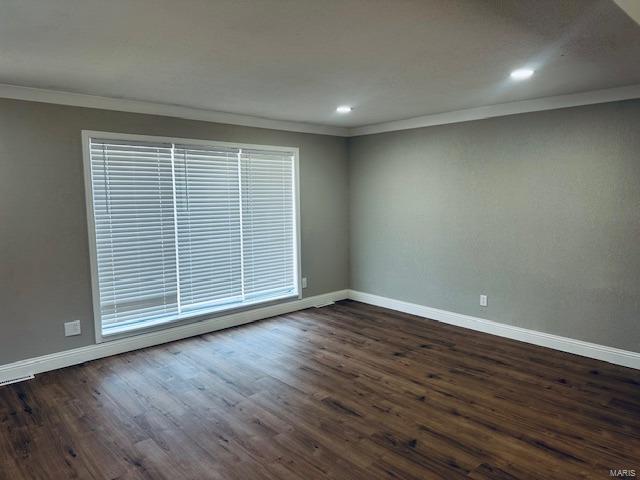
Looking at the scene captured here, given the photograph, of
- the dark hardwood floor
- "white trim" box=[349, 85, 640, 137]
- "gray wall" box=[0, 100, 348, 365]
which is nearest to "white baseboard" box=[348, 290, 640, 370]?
the dark hardwood floor

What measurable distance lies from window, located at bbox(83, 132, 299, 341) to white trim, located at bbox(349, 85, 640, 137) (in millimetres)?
1332

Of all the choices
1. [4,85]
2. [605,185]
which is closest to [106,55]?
[4,85]

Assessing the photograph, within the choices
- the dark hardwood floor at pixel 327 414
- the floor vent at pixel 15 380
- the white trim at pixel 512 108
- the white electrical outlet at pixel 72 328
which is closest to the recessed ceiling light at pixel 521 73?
the white trim at pixel 512 108

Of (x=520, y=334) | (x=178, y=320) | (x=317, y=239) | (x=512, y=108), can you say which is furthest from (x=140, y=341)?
(x=512, y=108)

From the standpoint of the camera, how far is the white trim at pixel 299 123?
11.2ft

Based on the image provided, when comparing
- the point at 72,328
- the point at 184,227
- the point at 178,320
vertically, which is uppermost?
the point at 184,227

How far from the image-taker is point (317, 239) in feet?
18.3

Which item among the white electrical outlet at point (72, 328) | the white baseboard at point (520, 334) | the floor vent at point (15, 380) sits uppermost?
the white electrical outlet at point (72, 328)

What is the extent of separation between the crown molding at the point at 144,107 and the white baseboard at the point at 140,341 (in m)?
2.16

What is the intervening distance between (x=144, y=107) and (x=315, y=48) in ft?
7.30

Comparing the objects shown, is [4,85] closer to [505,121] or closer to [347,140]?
[347,140]

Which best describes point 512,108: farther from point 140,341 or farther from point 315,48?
point 140,341

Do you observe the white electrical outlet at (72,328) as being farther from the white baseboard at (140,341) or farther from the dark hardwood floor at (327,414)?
the dark hardwood floor at (327,414)

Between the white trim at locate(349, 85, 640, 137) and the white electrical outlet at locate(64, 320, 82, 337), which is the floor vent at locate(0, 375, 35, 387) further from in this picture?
the white trim at locate(349, 85, 640, 137)
